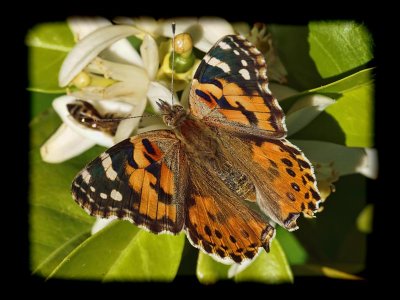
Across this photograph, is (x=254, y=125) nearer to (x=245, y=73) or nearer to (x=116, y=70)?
(x=245, y=73)

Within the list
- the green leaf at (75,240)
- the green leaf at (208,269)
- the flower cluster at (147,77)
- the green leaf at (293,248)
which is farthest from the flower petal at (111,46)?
the green leaf at (293,248)

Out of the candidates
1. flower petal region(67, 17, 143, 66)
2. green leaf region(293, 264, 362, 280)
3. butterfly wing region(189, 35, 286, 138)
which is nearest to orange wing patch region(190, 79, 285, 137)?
butterfly wing region(189, 35, 286, 138)

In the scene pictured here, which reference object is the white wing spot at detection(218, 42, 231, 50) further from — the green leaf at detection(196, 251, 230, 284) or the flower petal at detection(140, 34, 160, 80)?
the green leaf at detection(196, 251, 230, 284)

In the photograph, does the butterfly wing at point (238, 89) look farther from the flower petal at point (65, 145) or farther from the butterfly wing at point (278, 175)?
the flower petal at point (65, 145)

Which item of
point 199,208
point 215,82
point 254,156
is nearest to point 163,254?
point 199,208

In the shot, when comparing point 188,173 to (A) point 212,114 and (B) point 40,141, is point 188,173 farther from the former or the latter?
(B) point 40,141

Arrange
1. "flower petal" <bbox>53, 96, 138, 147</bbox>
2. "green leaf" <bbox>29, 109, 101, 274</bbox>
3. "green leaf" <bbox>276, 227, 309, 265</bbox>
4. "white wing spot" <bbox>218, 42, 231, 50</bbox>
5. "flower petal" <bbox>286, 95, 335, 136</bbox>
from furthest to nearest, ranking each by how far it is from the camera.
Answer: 1. "green leaf" <bbox>276, 227, 309, 265</bbox>
2. "green leaf" <bbox>29, 109, 101, 274</bbox>
3. "flower petal" <bbox>53, 96, 138, 147</bbox>
4. "flower petal" <bbox>286, 95, 335, 136</bbox>
5. "white wing spot" <bbox>218, 42, 231, 50</bbox>

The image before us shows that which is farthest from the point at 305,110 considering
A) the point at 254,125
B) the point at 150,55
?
the point at 150,55
